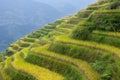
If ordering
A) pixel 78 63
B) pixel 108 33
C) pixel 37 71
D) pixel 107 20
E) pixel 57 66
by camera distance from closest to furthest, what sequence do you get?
pixel 78 63, pixel 57 66, pixel 37 71, pixel 108 33, pixel 107 20

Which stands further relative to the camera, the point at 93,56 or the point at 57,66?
the point at 57,66

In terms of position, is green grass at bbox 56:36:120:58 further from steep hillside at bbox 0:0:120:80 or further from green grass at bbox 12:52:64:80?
green grass at bbox 12:52:64:80

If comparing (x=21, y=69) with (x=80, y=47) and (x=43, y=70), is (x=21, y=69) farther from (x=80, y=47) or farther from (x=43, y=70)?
(x=80, y=47)

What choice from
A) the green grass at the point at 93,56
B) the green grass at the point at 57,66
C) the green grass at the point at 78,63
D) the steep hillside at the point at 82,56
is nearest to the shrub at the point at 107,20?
the steep hillside at the point at 82,56

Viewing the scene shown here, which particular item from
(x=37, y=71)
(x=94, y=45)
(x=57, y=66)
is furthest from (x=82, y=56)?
(x=37, y=71)

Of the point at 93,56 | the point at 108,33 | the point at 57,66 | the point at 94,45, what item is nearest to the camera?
the point at 93,56

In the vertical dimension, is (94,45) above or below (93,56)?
above

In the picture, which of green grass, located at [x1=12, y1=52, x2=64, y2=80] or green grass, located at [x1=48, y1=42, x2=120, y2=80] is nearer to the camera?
green grass, located at [x1=48, y1=42, x2=120, y2=80]

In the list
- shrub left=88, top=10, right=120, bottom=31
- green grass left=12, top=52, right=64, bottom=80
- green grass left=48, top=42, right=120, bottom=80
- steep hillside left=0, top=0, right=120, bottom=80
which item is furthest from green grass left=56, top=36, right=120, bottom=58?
green grass left=12, top=52, right=64, bottom=80

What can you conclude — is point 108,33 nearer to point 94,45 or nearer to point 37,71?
point 94,45

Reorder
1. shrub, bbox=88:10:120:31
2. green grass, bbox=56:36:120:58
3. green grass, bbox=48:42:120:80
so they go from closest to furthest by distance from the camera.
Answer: green grass, bbox=48:42:120:80 < green grass, bbox=56:36:120:58 < shrub, bbox=88:10:120:31

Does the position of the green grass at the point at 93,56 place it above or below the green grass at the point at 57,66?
above

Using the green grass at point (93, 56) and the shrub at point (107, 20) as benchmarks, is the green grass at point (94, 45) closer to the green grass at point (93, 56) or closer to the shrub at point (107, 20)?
the green grass at point (93, 56)

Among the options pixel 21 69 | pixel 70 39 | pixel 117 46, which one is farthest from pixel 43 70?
pixel 117 46
